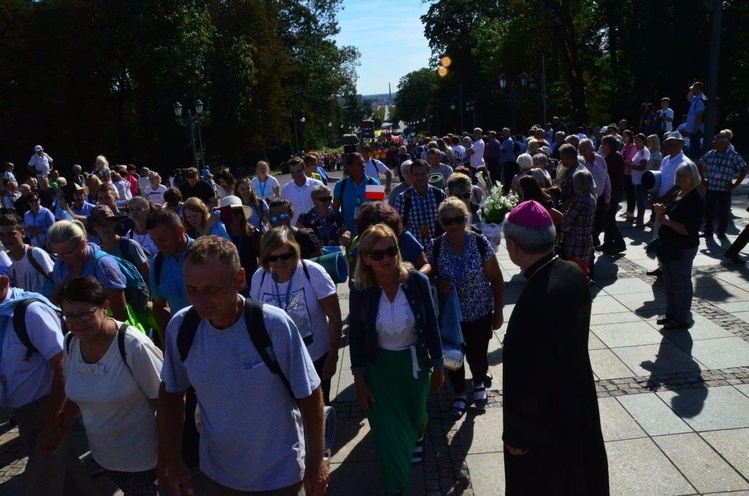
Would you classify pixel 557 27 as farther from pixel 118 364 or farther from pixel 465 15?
pixel 118 364

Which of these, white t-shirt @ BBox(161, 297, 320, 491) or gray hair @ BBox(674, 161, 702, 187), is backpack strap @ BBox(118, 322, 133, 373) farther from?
gray hair @ BBox(674, 161, 702, 187)

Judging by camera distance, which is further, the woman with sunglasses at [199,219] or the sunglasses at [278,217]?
the woman with sunglasses at [199,219]

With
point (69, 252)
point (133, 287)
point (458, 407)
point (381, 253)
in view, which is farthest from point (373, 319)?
point (69, 252)

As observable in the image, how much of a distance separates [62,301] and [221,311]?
3.51 feet

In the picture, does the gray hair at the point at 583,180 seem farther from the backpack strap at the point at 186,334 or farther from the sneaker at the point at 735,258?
the backpack strap at the point at 186,334

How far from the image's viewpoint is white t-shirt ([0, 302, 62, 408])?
348 cm

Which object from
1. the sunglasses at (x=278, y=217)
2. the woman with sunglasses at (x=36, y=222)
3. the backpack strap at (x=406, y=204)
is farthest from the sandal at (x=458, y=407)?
the woman with sunglasses at (x=36, y=222)

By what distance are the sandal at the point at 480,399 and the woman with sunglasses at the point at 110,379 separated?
2722 mm

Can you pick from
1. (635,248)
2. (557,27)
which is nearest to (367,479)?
(635,248)

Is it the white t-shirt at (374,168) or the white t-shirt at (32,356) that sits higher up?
the white t-shirt at (374,168)

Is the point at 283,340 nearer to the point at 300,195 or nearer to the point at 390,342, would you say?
the point at 390,342

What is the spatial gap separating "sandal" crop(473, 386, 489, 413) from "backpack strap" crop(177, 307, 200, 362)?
305cm

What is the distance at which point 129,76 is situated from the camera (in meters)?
37.4

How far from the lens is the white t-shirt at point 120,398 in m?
3.16
